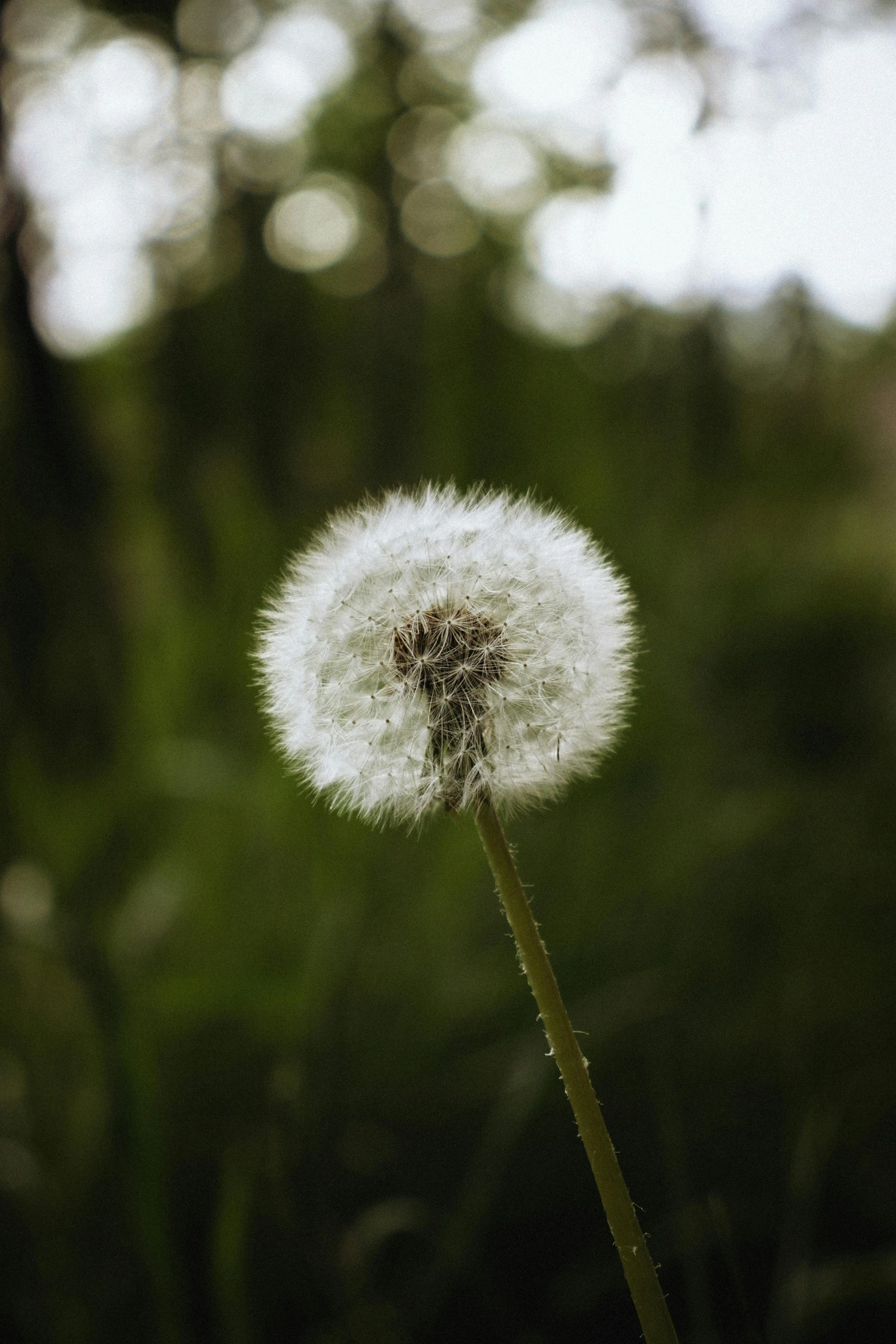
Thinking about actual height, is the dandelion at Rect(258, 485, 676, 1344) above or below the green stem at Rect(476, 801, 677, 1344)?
above

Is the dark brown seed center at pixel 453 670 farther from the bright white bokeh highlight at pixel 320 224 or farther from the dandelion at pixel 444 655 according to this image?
the bright white bokeh highlight at pixel 320 224

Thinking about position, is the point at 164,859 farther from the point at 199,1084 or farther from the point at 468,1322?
the point at 468,1322

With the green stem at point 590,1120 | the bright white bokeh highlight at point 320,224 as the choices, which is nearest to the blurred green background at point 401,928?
the green stem at point 590,1120

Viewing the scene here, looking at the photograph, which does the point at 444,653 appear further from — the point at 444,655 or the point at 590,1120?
the point at 590,1120

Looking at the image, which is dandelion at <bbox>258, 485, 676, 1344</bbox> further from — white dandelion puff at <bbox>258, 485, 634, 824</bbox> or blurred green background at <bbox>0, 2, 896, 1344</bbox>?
blurred green background at <bbox>0, 2, 896, 1344</bbox>

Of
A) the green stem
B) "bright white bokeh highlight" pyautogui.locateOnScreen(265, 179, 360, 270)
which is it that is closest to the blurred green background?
the green stem

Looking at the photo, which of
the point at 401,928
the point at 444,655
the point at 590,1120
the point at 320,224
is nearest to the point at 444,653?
the point at 444,655

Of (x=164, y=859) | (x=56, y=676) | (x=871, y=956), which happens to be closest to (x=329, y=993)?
(x=164, y=859)
